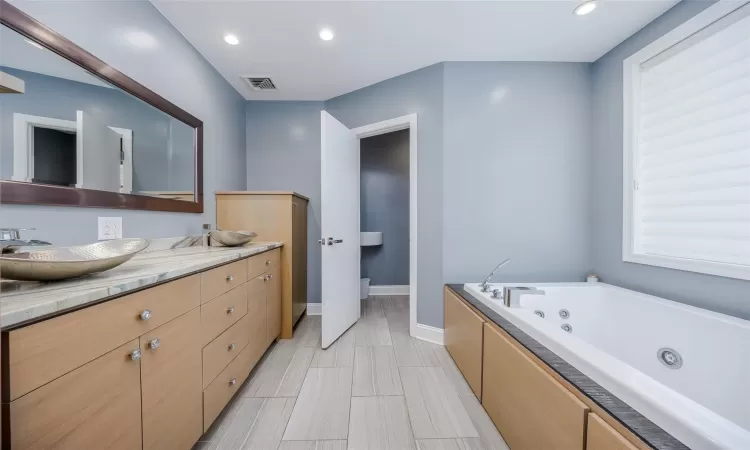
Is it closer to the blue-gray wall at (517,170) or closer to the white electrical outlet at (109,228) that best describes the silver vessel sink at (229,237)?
the white electrical outlet at (109,228)

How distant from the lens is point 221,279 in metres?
1.29

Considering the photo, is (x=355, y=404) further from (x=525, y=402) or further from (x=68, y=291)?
(x=68, y=291)

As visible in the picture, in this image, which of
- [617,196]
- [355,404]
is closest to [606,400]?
[355,404]

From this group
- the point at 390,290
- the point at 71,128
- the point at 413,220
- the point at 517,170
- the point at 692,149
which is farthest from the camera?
the point at 390,290

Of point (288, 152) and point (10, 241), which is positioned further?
point (288, 152)

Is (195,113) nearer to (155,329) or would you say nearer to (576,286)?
(155,329)

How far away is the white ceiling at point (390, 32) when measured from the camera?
5.30 feet

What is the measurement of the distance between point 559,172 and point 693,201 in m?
0.80

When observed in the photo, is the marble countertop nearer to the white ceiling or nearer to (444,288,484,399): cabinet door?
(444,288,484,399): cabinet door

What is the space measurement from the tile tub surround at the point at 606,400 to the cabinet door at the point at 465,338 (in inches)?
13.1

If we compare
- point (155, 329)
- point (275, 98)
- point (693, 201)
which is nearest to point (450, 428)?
point (155, 329)

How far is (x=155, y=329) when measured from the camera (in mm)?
878

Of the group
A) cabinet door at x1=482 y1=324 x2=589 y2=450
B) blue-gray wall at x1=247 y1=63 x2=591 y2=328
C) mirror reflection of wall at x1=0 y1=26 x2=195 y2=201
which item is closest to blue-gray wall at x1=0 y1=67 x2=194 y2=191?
mirror reflection of wall at x1=0 y1=26 x2=195 y2=201

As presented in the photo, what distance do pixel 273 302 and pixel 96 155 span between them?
4.49 ft
